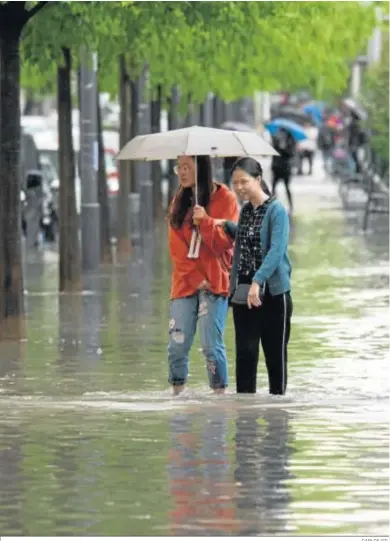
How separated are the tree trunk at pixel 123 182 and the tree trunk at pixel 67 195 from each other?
4896mm

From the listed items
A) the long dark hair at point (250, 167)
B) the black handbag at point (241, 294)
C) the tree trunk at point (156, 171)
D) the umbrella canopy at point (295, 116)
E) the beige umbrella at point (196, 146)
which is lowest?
the umbrella canopy at point (295, 116)

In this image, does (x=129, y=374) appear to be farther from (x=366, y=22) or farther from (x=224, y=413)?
(x=366, y=22)

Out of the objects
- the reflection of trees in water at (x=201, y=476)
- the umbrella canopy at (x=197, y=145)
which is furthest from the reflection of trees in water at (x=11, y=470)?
the umbrella canopy at (x=197, y=145)

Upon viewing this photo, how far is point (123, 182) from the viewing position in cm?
2978

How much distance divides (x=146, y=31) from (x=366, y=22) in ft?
20.8

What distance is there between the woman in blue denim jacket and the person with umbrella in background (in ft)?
92.9

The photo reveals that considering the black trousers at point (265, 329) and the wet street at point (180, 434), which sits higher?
the black trousers at point (265, 329)

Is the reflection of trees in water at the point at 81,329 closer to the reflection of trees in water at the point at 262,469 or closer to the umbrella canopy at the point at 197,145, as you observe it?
the umbrella canopy at the point at 197,145

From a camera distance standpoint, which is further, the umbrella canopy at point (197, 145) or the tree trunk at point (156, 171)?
the tree trunk at point (156, 171)

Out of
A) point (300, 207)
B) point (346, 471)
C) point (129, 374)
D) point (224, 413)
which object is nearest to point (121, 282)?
point (129, 374)

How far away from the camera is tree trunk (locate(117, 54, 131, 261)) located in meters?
29.2

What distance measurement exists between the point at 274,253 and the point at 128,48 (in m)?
9.01

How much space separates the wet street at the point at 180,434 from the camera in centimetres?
914

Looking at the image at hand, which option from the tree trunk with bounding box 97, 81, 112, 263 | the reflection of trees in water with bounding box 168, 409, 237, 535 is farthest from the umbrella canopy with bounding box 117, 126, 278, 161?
the tree trunk with bounding box 97, 81, 112, 263
